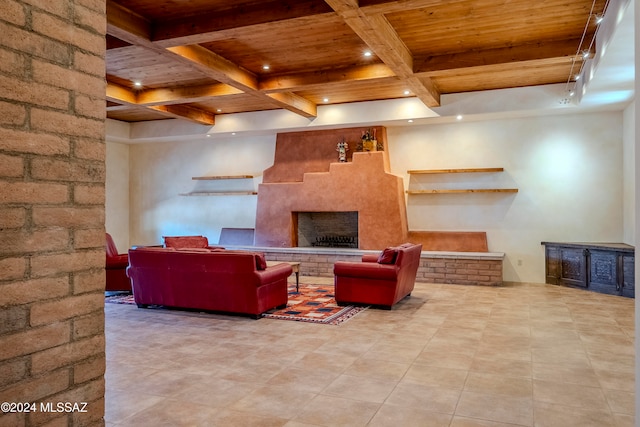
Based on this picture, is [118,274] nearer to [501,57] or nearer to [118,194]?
[118,194]

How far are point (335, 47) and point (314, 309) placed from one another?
3336 mm

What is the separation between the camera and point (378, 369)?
3652 millimetres

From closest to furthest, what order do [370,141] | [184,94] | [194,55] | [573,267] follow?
[194,55] < [573,267] < [184,94] < [370,141]

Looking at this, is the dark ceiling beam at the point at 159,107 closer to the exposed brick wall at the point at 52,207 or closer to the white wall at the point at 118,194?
the white wall at the point at 118,194

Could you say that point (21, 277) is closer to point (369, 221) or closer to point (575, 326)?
point (575, 326)

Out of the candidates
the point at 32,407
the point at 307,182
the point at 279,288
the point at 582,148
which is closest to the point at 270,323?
the point at 279,288

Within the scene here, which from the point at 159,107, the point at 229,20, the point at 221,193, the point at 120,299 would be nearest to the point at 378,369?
the point at 229,20

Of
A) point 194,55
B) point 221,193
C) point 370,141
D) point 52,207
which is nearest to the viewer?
point 52,207

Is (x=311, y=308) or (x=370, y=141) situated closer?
(x=311, y=308)

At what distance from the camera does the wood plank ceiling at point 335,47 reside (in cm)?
459

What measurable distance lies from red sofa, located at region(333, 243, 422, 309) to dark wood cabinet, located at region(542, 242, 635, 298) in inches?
126

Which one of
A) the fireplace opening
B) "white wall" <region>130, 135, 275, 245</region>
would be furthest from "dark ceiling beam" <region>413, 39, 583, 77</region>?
"white wall" <region>130, 135, 275, 245</region>

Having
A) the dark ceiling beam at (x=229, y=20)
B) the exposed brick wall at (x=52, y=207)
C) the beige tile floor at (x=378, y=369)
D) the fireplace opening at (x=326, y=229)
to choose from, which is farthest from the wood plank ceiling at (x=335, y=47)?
the beige tile floor at (x=378, y=369)

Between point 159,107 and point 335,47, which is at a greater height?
point 335,47
